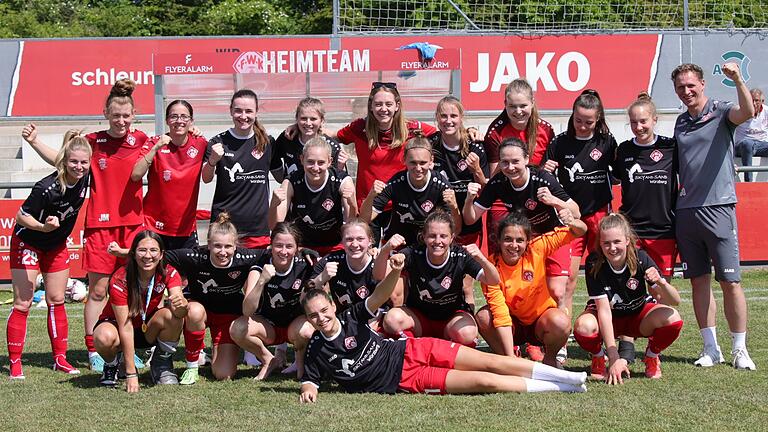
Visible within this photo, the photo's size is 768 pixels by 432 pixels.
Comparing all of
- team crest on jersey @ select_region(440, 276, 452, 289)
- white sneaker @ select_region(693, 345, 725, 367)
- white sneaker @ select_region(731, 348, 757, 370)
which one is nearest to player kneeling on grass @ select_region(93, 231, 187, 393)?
team crest on jersey @ select_region(440, 276, 452, 289)

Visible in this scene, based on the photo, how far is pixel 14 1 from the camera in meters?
26.2

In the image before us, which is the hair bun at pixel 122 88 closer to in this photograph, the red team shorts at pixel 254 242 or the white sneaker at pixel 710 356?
the red team shorts at pixel 254 242

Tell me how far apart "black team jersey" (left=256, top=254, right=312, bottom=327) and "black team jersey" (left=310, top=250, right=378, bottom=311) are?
13 cm

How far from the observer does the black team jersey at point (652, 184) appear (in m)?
7.04

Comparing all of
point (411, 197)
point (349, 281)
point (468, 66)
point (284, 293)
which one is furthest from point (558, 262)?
point (468, 66)

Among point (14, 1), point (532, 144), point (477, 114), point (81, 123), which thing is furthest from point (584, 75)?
point (14, 1)

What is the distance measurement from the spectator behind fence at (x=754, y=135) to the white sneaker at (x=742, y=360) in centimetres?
742

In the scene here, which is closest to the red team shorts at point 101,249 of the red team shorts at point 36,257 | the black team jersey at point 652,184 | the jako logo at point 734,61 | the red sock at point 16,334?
the red team shorts at point 36,257

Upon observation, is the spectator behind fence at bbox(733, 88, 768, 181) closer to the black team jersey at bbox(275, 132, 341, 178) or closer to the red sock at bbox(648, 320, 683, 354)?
the red sock at bbox(648, 320, 683, 354)

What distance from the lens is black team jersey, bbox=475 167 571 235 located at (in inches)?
274

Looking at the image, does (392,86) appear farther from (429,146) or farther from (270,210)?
(270,210)

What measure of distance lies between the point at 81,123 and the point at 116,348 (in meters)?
10.5

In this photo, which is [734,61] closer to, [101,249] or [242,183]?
[242,183]

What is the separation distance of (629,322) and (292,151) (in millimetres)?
2717
